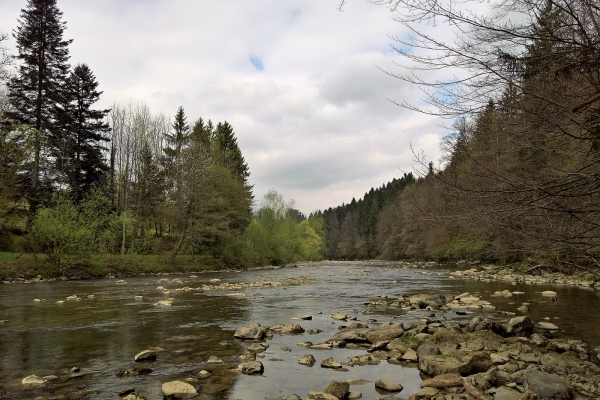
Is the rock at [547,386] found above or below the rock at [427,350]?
above

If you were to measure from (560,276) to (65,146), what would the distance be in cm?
3532

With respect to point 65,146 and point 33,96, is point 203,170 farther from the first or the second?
point 33,96

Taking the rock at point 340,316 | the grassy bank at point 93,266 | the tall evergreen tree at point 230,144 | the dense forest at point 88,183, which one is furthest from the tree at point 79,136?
the rock at point 340,316

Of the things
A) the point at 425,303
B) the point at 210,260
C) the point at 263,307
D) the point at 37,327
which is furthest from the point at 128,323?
the point at 210,260

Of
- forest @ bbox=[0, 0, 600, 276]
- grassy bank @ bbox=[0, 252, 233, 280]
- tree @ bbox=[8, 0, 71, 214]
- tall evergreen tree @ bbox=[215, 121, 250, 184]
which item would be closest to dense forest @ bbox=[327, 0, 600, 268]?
forest @ bbox=[0, 0, 600, 276]

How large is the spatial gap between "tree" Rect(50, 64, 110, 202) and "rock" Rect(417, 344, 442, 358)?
31185mm

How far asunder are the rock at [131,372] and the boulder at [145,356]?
64 centimetres

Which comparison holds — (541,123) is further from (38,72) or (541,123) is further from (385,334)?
(38,72)

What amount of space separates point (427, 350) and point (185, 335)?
5.24m

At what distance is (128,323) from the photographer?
1058cm

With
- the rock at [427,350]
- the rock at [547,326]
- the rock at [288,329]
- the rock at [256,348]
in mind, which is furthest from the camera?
the rock at [288,329]

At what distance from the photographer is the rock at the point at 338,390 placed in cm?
536

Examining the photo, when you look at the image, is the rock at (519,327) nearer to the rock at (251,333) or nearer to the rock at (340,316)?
the rock at (340,316)

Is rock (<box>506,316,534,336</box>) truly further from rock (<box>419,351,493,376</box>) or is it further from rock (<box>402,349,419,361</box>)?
rock (<box>402,349,419,361</box>)
